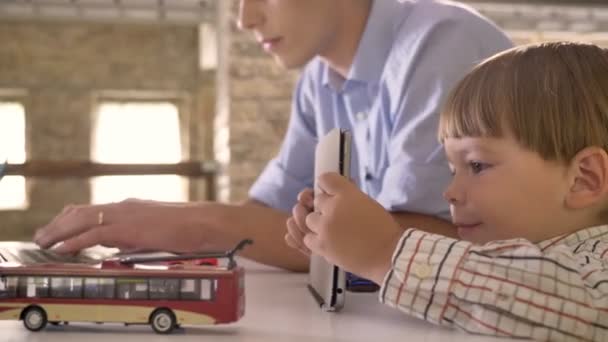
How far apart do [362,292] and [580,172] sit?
25 cm

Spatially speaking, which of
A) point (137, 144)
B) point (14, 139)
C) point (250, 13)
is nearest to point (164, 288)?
point (250, 13)

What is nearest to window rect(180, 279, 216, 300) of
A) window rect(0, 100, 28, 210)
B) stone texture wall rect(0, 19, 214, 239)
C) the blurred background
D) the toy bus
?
the toy bus

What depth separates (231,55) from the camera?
143 inches

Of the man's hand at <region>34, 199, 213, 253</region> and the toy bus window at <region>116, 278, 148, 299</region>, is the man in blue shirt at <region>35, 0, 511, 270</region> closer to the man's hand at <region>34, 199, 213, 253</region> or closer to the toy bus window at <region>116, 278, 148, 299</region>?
the man's hand at <region>34, 199, 213, 253</region>

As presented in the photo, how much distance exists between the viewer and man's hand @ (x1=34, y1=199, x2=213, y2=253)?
94cm

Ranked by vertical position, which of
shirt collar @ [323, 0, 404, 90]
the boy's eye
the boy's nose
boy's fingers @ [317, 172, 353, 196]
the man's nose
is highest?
the man's nose

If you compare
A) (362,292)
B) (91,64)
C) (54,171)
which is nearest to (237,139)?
(54,171)

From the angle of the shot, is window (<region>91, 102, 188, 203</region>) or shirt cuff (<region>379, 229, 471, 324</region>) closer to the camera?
shirt cuff (<region>379, 229, 471, 324</region>)

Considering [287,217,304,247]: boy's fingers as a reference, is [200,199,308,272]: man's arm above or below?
below

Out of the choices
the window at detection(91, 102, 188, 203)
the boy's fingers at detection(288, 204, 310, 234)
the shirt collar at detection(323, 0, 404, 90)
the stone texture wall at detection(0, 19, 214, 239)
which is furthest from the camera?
the stone texture wall at detection(0, 19, 214, 239)

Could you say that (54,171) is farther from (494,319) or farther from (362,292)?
(494,319)

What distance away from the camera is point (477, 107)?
0.73m

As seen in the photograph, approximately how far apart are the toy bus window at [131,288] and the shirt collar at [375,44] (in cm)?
71

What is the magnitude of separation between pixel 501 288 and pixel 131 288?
26 cm
